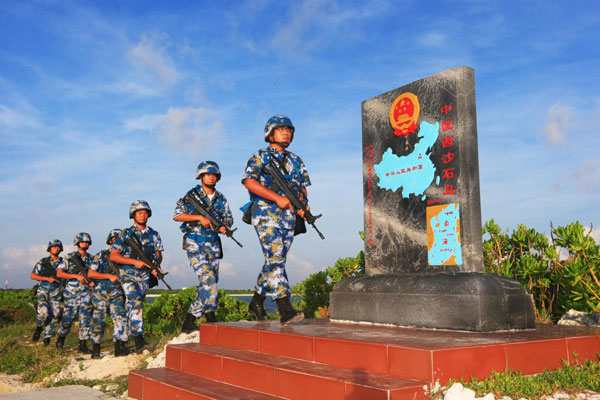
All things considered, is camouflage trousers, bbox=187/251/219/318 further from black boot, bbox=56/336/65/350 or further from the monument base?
black boot, bbox=56/336/65/350

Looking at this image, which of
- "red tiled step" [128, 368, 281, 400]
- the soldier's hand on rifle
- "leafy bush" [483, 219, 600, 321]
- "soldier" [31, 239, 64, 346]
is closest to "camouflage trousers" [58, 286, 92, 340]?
"soldier" [31, 239, 64, 346]

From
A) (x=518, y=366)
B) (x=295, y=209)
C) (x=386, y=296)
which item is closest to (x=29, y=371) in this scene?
(x=295, y=209)

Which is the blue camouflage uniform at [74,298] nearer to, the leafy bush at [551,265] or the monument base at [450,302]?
the monument base at [450,302]

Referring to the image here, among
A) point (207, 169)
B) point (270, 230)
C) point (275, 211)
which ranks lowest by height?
point (270, 230)

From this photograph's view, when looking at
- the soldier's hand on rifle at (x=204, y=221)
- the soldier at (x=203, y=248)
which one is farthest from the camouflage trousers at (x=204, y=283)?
the soldier's hand on rifle at (x=204, y=221)

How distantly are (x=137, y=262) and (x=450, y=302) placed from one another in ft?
16.6

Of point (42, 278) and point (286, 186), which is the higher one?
point (286, 186)

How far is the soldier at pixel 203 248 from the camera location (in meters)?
6.84

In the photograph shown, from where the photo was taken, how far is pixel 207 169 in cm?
728

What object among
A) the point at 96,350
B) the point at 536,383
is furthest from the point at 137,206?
the point at 536,383

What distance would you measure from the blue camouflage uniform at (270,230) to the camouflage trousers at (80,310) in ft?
17.6

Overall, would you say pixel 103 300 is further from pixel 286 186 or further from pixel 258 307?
pixel 286 186

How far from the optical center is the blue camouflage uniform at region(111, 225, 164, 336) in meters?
7.77

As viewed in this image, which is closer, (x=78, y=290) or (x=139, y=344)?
(x=139, y=344)
